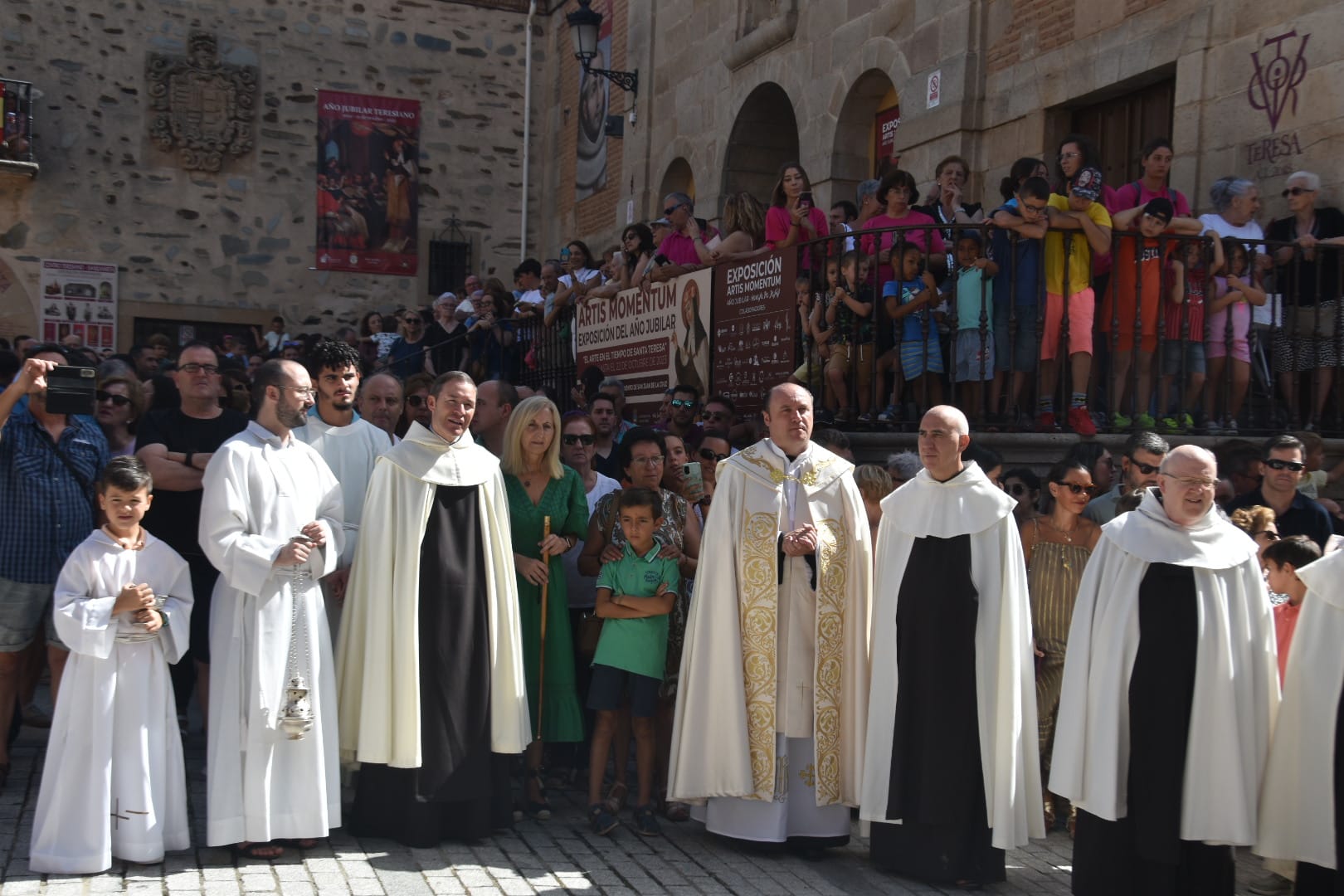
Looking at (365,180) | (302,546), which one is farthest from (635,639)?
(365,180)

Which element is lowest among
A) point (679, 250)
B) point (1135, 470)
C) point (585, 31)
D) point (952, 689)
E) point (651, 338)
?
point (952, 689)

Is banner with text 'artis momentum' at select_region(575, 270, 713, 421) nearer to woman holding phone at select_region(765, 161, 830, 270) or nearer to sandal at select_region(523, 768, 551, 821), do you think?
woman holding phone at select_region(765, 161, 830, 270)

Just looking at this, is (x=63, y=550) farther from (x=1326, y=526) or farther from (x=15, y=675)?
(x=1326, y=526)

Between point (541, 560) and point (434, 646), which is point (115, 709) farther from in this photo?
point (541, 560)

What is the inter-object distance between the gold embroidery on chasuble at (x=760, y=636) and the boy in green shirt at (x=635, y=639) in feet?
1.40

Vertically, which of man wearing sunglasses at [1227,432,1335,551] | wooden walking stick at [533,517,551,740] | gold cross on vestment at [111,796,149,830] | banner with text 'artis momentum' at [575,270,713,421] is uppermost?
banner with text 'artis momentum' at [575,270,713,421]

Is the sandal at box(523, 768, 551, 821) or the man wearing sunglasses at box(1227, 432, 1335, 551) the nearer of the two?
the sandal at box(523, 768, 551, 821)

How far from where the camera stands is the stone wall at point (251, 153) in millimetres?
19375

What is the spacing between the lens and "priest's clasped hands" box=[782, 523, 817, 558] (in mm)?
5547

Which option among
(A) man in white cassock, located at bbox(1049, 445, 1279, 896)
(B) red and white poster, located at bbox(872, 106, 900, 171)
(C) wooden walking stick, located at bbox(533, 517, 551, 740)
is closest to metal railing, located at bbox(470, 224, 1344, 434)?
(C) wooden walking stick, located at bbox(533, 517, 551, 740)

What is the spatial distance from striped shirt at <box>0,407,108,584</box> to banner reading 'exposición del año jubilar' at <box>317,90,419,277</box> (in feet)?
49.9

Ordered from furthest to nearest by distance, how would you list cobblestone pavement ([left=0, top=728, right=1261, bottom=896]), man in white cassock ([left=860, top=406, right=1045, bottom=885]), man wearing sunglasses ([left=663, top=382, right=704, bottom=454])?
man wearing sunglasses ([left=663, top=382, right=704, bottom=454]) → man in white cassock ([left=860, top=406, right=1045, bottom=885]) → cobblestone pavement ([left=0, top=728, right=1261, bottom=896])

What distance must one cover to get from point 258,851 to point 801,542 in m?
2.33

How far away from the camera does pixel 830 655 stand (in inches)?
221
